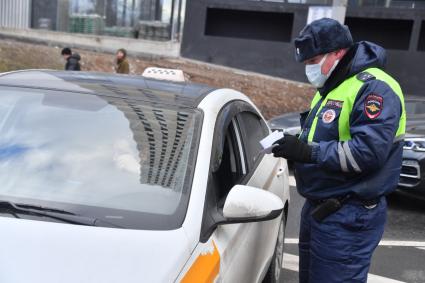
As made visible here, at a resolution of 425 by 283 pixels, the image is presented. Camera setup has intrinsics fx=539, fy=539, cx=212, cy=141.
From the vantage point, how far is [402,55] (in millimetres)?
21734

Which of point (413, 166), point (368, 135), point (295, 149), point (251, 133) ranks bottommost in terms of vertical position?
point (413, 166)

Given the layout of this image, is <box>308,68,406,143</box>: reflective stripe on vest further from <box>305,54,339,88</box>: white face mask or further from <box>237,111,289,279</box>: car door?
<box>237,111,289,279</box>: car door

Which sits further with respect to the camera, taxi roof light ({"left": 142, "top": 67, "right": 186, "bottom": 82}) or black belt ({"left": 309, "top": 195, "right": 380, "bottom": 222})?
taxi roof light ({"left": 142, "top": 67, "right": 186, "bottom": 82})

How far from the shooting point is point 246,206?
2.29 meters

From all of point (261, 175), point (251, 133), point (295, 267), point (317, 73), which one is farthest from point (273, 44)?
point (317, 73)

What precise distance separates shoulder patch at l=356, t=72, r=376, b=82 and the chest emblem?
0.21 m

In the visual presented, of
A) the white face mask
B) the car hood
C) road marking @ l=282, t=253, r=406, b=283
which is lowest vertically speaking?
road marking @ l=282, t=253, r=406, b=283

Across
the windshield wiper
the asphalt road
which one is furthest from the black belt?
the asphalt road

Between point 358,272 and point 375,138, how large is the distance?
0.72 metres

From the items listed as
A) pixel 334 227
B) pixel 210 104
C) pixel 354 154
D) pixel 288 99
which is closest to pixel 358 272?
pixel 334 227

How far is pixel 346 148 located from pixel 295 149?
0.24 metres

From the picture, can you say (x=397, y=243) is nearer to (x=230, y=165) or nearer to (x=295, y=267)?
(x=295, y=267)

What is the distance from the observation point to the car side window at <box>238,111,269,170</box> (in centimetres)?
332

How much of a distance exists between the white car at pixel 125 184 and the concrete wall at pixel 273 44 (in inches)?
782
